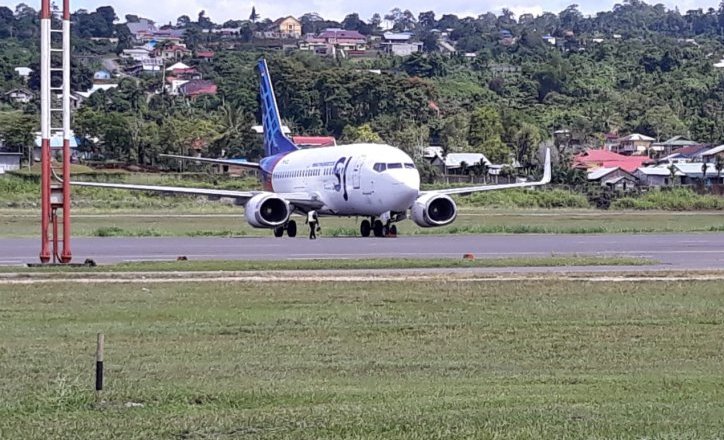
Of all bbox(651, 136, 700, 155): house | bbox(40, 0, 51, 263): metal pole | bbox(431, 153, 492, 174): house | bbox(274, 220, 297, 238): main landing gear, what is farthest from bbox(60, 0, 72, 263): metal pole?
bbox(651, 136, 700, 155): house

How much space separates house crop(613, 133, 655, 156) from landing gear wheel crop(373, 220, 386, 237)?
309 feet

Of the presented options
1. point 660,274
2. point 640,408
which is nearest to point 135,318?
point 640,408

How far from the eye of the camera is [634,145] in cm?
14112

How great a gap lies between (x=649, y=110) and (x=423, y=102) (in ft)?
107

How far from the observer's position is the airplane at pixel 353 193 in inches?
1743

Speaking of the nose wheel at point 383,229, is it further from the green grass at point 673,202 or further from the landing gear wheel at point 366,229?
the green grass at point 673,202

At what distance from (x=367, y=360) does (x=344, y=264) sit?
1452 centimetres

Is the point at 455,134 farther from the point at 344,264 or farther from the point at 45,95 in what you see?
the point at 45,95

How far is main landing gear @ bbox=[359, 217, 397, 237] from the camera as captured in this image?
1825 inches

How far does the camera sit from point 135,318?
20.1m

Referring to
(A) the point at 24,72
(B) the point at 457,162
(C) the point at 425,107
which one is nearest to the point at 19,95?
(A) the point at 24,72

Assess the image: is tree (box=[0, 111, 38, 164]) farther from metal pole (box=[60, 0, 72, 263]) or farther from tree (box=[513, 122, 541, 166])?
metal pole (box=[60, 0, 72, 263])

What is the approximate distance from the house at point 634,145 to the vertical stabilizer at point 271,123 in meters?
84.5

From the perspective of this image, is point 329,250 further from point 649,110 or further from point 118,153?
point 649,110
